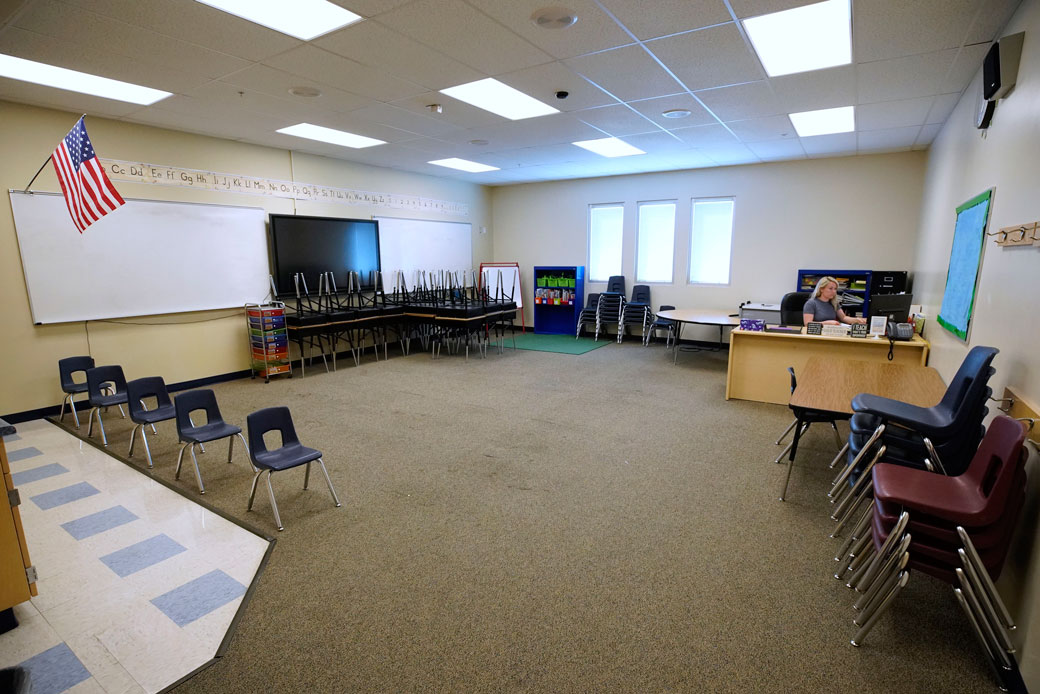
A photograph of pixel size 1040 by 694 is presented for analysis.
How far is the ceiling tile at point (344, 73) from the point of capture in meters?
3.50

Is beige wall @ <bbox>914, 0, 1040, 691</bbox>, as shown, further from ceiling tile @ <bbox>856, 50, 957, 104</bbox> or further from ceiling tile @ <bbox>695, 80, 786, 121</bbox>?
ceiling tile @ <bbox>695, 80, 786, 121</bbox>

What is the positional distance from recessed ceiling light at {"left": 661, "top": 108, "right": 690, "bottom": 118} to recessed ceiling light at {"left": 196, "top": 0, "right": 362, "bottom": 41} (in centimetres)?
314

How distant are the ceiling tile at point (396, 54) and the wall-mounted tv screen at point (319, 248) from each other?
11.6ft

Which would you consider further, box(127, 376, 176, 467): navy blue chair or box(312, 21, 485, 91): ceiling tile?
box(127, 376, 176, 467): navy blue chair

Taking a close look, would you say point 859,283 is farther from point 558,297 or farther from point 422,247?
point 422,247

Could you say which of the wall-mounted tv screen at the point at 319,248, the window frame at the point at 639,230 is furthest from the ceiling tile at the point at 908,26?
the wall-mounted tv screen at the point at 319,248

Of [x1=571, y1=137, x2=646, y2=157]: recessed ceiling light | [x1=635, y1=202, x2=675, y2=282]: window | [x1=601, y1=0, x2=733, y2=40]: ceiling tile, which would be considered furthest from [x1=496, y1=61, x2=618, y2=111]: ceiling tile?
[x1=635, y1=202, x2=675, y2=282]: window

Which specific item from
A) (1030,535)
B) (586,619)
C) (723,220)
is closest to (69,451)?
(586,619)

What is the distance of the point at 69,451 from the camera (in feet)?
13.2

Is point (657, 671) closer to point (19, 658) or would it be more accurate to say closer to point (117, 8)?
point (19, 658)

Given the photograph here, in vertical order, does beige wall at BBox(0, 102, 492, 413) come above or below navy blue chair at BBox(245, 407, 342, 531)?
above

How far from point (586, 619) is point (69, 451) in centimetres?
453

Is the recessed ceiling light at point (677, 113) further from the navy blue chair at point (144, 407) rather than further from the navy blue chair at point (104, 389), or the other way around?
the navy blue chair at point (104, 389)

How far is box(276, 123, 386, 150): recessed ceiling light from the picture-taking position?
5516 millimetres
